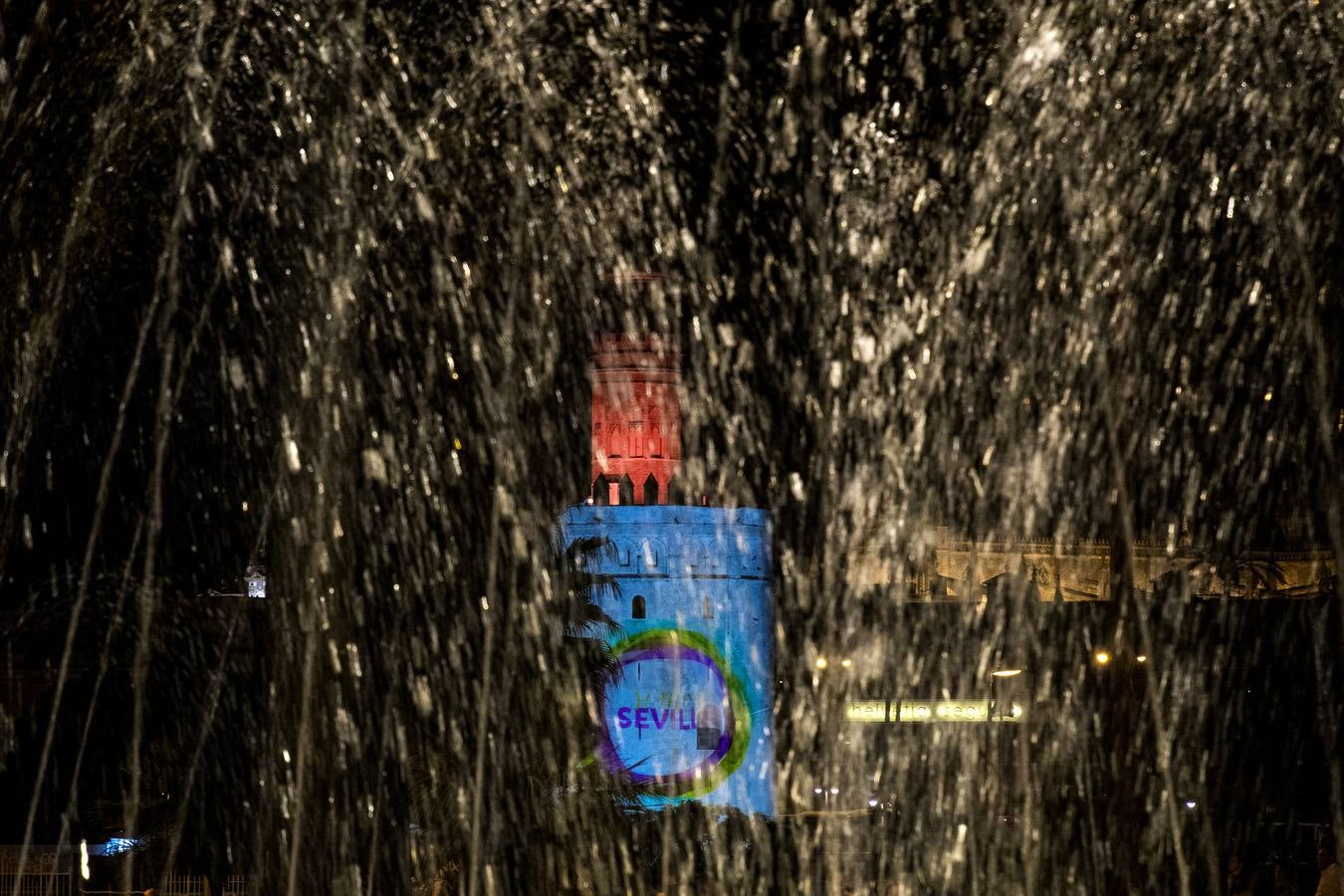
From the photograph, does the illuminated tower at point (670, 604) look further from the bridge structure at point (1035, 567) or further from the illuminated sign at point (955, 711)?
the bridge structure at point (1035, 567)

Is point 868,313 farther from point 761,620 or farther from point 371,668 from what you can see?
point 371,668

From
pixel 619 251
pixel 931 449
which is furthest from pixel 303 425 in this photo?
pixel 931 449

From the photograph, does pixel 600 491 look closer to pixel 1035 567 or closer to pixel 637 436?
pixel 637 436

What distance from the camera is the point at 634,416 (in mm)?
45188

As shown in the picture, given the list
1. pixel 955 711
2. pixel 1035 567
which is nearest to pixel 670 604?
pixel 955 711

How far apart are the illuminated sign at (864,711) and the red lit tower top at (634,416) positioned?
317 inches

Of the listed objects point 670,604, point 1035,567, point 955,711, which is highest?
point 1035,567

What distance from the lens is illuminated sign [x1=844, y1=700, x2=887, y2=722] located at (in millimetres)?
44200

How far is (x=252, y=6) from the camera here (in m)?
11.5

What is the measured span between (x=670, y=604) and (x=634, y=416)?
5.96 m

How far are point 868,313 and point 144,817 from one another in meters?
28.5

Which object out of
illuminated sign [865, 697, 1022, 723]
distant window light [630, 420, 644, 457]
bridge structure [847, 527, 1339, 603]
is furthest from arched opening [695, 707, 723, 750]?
bridge structure [847, 527, 1339, 603]

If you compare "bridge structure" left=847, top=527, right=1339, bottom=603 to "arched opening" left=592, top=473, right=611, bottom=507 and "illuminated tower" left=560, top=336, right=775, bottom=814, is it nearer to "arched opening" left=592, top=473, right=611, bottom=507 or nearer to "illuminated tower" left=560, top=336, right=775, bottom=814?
"illuminated tower" left=560, top=336, right=775, bottom=814

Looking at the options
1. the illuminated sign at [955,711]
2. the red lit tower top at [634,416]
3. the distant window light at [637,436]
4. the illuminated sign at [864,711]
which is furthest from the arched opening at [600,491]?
the illuminated sign at [955,711]
